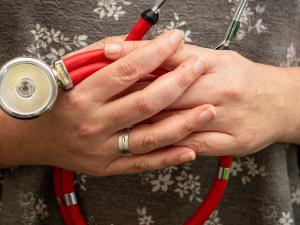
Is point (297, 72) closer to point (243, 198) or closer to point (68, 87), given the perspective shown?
point (243, 198)

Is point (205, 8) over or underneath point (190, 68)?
over

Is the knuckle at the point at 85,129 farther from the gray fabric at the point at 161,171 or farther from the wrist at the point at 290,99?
the wrist at the point at 290,99

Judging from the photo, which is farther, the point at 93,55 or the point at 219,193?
the point at 219,193

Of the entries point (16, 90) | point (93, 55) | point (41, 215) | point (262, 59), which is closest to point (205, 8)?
point (262, 59)

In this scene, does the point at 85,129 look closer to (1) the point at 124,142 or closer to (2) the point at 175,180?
(1) the point at 124,142

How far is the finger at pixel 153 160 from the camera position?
29.8 inches

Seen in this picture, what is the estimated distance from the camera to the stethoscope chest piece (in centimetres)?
68

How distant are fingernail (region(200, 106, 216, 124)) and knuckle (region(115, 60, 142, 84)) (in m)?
0.12

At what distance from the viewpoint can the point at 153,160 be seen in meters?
0.77

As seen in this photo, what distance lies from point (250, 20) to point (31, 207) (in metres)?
0.57

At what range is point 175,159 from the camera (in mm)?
763

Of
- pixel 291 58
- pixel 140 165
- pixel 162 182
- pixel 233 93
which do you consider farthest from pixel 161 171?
pixel 291 58

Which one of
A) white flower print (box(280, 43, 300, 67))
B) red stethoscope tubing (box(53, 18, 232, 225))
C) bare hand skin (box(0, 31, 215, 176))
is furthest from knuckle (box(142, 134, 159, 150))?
white flower print (box(280, 43, 300, 67))

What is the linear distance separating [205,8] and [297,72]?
215mm
